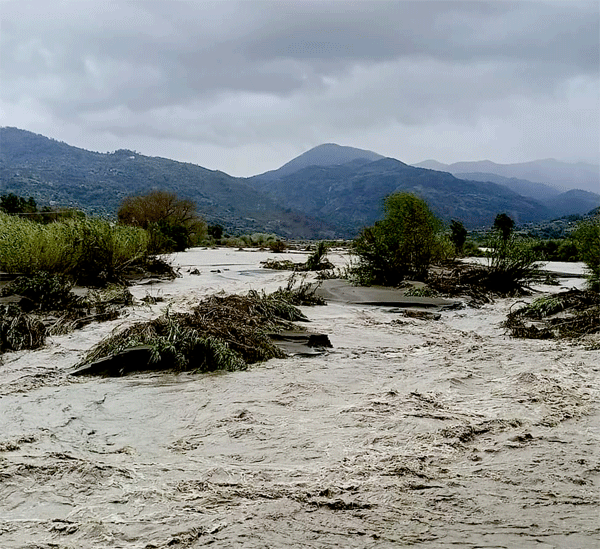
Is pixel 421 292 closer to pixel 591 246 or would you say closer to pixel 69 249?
pixel 591 246

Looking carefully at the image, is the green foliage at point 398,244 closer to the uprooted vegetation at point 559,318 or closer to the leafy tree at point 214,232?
the uprooted vegetation at point 559,318

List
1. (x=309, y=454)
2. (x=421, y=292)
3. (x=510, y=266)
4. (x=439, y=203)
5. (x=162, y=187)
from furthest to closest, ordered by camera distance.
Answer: (x=439, y=203) < (x=162, y=187) < (x=510, y=266) < (x=421, y=292) < (x=309, y=454)

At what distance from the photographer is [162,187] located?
160750 millimetres

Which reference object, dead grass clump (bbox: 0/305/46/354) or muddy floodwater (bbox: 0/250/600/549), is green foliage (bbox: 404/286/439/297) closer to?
muddy floodwater (bbox: 0/250/600/549)

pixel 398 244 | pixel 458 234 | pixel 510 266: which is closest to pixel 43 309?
pixel 398 244

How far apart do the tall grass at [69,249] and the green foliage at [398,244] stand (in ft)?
21.5

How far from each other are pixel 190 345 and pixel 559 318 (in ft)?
20.8

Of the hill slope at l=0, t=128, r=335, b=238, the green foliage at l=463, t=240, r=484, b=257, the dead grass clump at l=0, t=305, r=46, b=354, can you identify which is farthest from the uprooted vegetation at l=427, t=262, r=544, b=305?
the hill slope at l=0, t=128, r=335, b=238

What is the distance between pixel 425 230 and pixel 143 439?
540 inches

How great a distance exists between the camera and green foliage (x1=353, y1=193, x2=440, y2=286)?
15.5m

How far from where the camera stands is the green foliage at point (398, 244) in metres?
15.5

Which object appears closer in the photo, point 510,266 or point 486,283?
point 510,266

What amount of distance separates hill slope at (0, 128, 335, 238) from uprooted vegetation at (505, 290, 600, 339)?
104 metres

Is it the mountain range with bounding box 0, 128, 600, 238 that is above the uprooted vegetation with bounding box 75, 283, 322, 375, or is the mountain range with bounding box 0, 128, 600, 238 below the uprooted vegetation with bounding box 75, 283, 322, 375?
above
